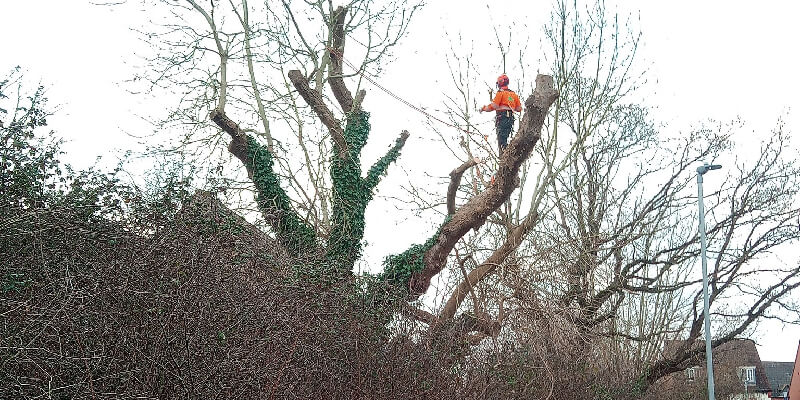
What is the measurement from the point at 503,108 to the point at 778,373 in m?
61.2

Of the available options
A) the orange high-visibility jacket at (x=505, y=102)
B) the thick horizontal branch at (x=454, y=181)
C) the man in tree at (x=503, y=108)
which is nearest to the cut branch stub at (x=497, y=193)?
the thick horizontal branch at (x=454, y=181)

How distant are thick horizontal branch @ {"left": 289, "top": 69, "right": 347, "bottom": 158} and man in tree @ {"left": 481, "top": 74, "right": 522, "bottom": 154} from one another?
2.99 m

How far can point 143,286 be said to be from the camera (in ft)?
28.6

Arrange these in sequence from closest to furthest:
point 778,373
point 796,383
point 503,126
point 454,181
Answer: point 503,126 < point 454,181 < point 796,383 < point 778,373

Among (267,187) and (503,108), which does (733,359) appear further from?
(267,187)

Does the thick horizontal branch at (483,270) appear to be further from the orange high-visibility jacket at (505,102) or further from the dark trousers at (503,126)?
the orange high-visibility jacket at (505,102)

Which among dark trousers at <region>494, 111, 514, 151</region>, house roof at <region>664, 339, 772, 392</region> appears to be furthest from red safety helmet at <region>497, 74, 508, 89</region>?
house roof at <region>664, 339, 772, 392</region>

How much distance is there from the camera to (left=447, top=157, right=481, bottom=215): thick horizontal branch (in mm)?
16297

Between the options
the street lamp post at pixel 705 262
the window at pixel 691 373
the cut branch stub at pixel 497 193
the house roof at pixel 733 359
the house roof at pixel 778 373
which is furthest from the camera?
the house roof at pixel 778 373

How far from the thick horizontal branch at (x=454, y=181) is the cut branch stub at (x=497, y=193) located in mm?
289

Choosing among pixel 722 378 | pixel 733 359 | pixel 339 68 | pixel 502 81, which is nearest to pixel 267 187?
pixel 339 68

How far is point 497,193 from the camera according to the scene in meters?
15.6

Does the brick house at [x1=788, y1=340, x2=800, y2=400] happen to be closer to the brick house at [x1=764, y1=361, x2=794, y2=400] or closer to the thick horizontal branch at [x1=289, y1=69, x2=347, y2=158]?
the brick house at [x1=764, y1=361, x2=794, y2=400]

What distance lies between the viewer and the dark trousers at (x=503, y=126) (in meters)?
16.0
